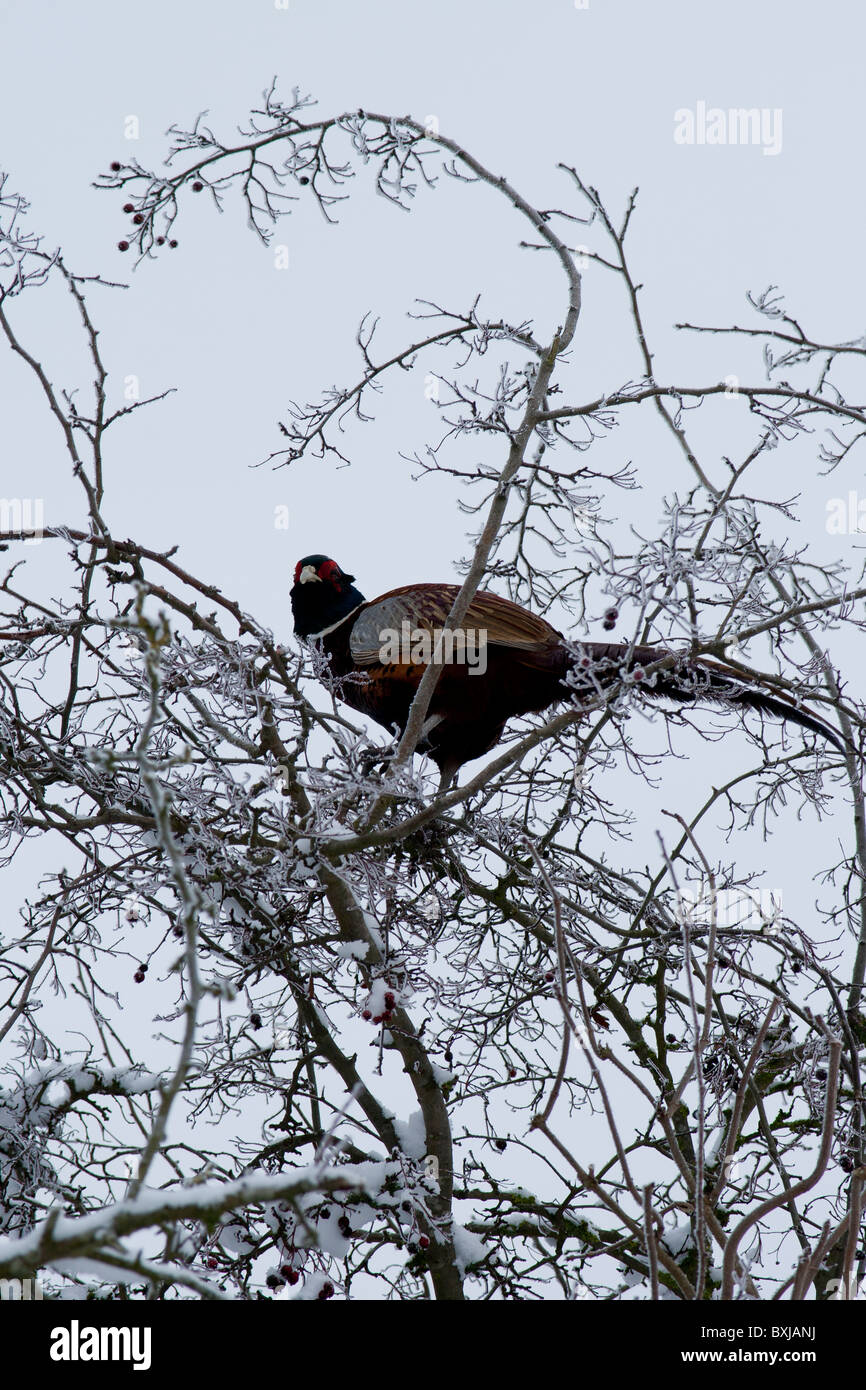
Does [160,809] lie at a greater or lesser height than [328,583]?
lesser

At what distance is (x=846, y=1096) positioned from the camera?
334cm

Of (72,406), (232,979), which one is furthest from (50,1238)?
(72,406)

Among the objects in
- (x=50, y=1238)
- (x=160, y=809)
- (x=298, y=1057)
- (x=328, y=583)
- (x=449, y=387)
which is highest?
(x=328, y=583)

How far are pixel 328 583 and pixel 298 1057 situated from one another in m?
1.87

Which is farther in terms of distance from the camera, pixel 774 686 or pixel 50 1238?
pixel 774 686

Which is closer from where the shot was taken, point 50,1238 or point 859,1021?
point 50,1238

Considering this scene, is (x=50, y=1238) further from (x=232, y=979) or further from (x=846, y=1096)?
(x=846, y=1096)

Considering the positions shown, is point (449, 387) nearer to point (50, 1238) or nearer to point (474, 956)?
point (474, 956)

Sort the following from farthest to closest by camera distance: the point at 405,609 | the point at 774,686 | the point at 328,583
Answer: the point at 328,583, the point at 405,609, the point at 774,686

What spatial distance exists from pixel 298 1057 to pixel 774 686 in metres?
1.65

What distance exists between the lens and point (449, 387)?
2.99 m

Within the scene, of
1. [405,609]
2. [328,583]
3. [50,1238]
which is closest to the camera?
[50,1238]

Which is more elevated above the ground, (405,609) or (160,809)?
(405,609)

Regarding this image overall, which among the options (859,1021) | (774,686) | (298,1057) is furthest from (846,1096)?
(298,1057)
